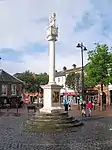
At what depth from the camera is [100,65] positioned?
4197 cm

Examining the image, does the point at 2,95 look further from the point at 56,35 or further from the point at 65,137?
the point at 65,137

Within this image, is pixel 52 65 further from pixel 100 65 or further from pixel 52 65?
pixel 100 65

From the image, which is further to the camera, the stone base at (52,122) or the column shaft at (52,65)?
the column shaft at (52,65)

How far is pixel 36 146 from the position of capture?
1231 centimetres

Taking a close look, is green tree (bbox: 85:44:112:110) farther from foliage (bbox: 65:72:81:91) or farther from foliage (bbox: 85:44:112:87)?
foliage (bbox: 65:72:81:91)

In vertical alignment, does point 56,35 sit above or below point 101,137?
above

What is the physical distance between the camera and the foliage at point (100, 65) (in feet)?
137

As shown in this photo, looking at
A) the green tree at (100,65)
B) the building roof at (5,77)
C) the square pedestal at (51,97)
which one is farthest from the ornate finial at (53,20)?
the building roof at (5,77)

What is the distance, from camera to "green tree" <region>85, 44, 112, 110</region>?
41812 mm

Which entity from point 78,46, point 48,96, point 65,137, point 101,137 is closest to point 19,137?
point 65,137

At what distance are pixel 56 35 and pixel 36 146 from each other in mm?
11906

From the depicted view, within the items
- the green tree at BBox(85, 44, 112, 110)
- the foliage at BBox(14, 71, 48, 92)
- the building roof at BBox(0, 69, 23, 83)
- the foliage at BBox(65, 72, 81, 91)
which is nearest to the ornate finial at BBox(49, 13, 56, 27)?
the green tree at BBox(85, 44, 112, 110)

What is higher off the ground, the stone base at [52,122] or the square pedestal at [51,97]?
the square pedestal at [51,97]

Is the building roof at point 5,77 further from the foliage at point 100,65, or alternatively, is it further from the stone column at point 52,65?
the stone column at point 52,65
